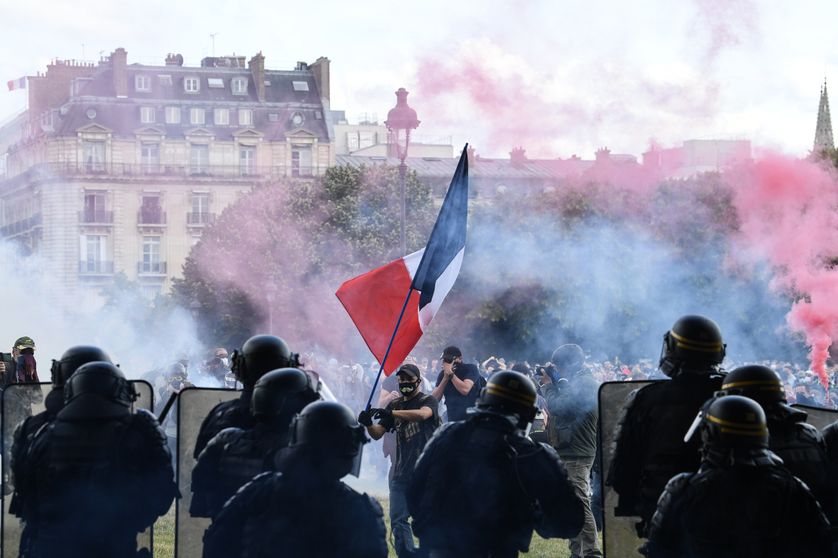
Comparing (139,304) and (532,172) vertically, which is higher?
(532,172)

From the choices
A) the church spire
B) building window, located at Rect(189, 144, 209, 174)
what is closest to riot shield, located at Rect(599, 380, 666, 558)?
building window, located at Rect(189, 144, 209, 174)

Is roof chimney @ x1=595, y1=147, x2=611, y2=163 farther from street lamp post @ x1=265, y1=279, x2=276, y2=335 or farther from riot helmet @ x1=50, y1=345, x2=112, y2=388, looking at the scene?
riot helmet @ x1=50, y1=345, x2=112, y2=388

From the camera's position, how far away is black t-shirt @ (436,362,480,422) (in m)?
11.6

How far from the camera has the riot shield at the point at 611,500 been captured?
7.44 meters

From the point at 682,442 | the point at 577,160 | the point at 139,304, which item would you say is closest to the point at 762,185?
the point at 577,160

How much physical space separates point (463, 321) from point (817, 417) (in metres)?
34.0

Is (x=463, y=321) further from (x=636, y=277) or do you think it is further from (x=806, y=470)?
(x=806, y=470)

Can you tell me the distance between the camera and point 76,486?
669 cm

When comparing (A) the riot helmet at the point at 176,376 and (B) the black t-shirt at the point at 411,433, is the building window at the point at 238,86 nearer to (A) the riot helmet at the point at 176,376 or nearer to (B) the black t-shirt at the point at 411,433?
(A) the riot helmet at the point at 176,376

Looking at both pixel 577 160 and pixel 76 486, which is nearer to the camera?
pixel 76 486

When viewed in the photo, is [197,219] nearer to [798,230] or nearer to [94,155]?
[94,155]

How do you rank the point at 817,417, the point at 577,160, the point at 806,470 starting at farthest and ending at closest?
1. the point at 577,160
2. the point at 817,417
3. the point at 806,470

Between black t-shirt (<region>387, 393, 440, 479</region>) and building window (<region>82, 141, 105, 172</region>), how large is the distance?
6270cm

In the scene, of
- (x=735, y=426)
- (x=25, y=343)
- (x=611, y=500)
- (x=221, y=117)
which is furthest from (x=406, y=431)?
(x=221, y=117)
